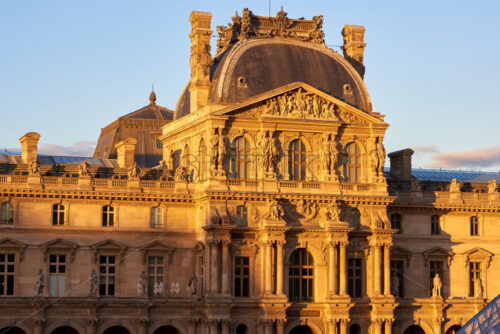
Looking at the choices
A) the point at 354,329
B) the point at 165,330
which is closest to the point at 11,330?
the point at 165,330

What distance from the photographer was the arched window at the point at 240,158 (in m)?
84.1

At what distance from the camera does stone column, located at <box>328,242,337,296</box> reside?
8362 cm

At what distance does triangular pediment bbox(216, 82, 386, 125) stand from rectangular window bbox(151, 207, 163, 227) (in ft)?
26.5

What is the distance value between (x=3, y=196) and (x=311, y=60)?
23.3m

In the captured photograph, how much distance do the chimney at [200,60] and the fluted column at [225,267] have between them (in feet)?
33.0

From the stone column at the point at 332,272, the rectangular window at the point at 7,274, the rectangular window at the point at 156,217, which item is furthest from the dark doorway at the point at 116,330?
the stone column at the point at 332,272

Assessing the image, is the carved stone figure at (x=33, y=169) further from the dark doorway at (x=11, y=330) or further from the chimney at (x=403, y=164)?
the chimney at (x=403, y=164)

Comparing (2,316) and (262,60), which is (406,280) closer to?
(262,60)

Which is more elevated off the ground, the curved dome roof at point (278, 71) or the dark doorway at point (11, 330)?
the curved dome roof at point (278, 71)

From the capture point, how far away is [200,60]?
85.6m

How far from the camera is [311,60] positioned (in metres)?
88.0

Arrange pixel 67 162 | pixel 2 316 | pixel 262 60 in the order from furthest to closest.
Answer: pixel 67 162, pixel 262 60, pixel 2 316

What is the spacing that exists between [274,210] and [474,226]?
18041mm

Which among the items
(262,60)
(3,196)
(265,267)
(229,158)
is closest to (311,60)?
(262,60)
